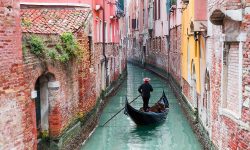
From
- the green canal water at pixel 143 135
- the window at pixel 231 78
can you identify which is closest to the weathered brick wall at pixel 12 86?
the window at pixel 231 78

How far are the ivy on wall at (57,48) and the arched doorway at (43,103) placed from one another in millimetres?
397

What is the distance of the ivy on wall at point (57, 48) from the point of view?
6348 mm

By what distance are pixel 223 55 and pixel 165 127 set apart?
19.6ft

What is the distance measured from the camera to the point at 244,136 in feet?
17.1

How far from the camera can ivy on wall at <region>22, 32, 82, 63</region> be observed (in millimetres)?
6348

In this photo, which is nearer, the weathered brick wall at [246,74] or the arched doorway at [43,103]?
the weathered brick wall at [246,74]

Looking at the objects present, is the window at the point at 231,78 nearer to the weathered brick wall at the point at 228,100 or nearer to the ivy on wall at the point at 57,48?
the weathered brick wall at the point at 228,100

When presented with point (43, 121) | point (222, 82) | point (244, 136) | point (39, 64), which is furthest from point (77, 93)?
point (244, 136)

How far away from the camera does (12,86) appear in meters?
4.98

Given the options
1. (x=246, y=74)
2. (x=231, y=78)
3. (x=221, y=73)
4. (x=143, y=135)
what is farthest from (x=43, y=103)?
(x=143, y=135)

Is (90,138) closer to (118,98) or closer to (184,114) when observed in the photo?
(184,114)

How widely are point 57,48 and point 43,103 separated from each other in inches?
40.5

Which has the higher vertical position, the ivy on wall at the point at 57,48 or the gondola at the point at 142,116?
the ivy on wall at the point at 57,48

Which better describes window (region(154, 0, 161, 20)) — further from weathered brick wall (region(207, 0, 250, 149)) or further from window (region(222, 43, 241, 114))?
window (region(222, 43, 241, 114))
